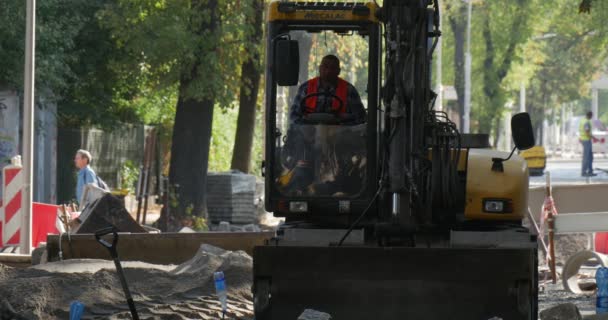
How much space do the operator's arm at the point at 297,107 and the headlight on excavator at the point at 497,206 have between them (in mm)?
1548

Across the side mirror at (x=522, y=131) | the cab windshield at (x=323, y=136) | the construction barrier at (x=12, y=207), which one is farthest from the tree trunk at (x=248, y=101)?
the side mirror at (x=522, y=131)

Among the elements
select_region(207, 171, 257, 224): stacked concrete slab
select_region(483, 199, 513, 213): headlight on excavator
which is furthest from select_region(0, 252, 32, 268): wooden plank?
select_region(207, 171, 257, 224): stacked concrete slab

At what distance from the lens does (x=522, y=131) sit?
10.8 m

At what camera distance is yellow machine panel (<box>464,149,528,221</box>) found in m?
11.1

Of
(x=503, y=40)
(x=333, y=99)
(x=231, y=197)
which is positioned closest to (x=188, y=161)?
(x=231, y=197)

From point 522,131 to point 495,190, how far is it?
535mm

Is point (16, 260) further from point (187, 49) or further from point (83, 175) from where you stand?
point (187, 49)

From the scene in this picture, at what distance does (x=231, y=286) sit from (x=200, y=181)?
41.4 feet

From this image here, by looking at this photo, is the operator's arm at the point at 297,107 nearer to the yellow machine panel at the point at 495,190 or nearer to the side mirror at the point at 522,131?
the yellow machine panel at the point at 495,190

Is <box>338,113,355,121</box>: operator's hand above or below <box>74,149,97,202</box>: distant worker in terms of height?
above

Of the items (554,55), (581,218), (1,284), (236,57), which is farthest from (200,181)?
(554,55)

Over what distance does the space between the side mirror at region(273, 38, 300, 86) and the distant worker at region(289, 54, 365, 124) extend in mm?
247

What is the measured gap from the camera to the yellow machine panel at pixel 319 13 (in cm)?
1112

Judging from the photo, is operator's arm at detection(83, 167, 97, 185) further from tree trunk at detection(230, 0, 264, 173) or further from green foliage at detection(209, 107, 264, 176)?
green foliage at detection(209, 107, 264, 176)
